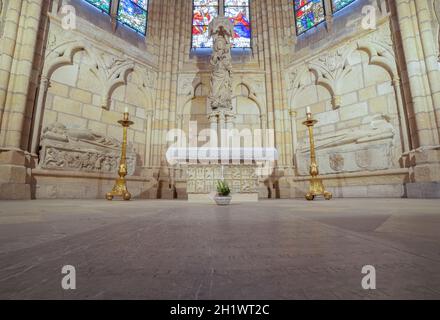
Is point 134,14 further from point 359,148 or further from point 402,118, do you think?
point 402,118

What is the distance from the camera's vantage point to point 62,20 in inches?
234

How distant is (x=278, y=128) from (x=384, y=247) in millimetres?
7158

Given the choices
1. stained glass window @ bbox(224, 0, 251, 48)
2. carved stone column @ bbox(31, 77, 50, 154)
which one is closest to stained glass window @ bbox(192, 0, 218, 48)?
stained glass window @ bbox(224, 0, 251, 48)

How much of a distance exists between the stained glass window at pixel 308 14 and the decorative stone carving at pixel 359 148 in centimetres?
424

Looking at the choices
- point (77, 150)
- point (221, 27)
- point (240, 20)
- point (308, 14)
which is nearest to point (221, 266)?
point (77, 150)

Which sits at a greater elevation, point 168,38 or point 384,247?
point 168,38

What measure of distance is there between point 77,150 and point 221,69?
439cm

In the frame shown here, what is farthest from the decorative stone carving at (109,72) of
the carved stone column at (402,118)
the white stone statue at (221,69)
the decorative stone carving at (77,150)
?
the carved stone column at (402,118)

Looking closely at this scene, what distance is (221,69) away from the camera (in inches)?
255

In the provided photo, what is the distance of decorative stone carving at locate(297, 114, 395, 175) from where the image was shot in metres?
5.42

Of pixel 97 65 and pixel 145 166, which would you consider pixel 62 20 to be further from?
pixel 145 166

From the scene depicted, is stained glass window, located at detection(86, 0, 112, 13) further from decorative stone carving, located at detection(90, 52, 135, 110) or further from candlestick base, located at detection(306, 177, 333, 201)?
candlestick base, located at detection(306, 177, 333, 201)

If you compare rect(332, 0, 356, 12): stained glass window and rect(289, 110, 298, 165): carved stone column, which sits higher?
rect(332, 0, 356, 12): stained glass window
